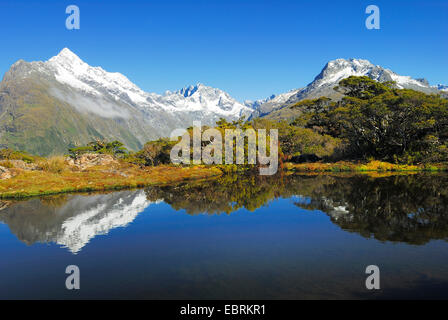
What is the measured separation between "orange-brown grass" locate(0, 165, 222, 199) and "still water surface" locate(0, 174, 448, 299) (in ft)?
20.2

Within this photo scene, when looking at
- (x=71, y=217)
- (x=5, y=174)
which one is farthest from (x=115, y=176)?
(x=71, y=217)

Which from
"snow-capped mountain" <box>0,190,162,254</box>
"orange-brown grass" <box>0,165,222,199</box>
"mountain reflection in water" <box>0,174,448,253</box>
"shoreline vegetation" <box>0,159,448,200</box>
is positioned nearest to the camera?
"mountain reflection in water" <box>0,174,448,253</box>

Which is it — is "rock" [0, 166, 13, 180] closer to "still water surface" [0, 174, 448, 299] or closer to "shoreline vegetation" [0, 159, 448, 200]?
"shoreline vegetation" [0, 159, 448, 200]

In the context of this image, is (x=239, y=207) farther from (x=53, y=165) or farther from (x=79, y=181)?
(x=53, y=165)

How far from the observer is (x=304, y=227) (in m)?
19.6

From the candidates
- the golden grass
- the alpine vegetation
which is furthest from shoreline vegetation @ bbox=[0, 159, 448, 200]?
the alpine vegetation

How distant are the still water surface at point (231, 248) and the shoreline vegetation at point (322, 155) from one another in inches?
479

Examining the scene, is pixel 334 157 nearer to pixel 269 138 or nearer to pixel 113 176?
pixel 269 138

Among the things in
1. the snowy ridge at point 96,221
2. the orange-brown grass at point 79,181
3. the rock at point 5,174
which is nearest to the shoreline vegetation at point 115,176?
the orange-brown grass at point 79,181

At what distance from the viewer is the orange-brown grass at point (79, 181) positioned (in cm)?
3491

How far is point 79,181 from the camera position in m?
40.4

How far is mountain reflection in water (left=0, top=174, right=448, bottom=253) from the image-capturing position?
18047 millimetres

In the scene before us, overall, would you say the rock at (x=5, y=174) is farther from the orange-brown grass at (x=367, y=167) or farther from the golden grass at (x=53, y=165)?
the orange-brown grass at (x=367, y=167)
